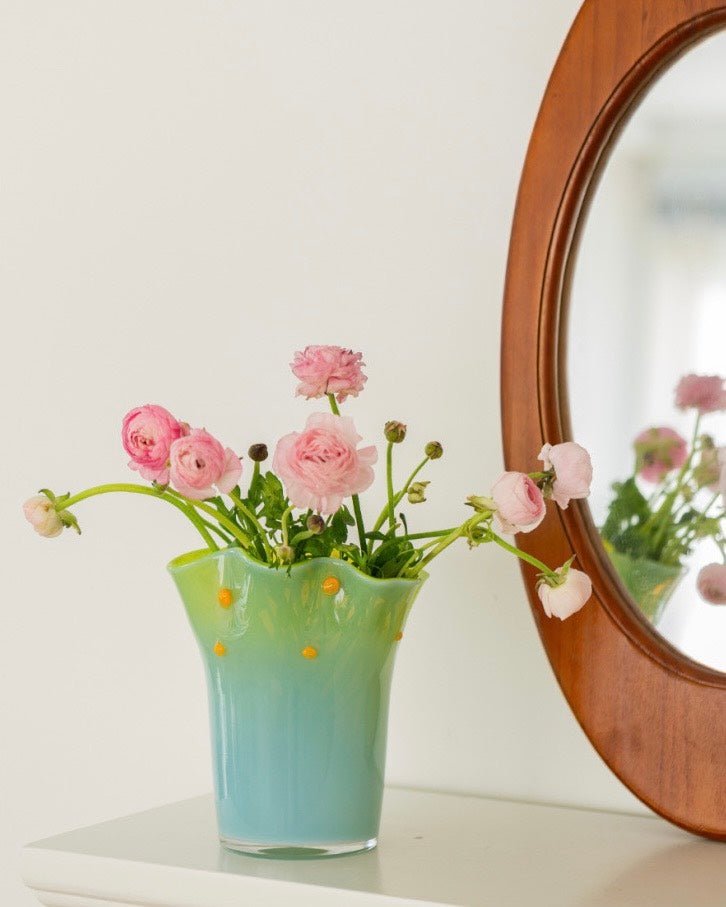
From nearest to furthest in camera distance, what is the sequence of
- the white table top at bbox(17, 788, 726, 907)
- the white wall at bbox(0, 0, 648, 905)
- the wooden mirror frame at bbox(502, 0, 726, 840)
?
the white table top at bbox(17, 788, 726, 907) → the wooden mirror frame at bbox(502, 0, 726, 840) → the white wall at bbox(0, 0, 648, 905)

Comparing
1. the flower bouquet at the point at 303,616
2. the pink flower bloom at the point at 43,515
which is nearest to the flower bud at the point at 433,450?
the flower bouquet at the point at 303,616

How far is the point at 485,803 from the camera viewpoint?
850mm

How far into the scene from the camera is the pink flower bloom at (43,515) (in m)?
0.70

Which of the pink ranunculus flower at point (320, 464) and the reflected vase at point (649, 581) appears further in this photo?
the reflected vase at point (649, 581)

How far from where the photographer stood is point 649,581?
763 mm

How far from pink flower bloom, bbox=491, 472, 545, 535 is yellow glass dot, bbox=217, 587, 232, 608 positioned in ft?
0.55

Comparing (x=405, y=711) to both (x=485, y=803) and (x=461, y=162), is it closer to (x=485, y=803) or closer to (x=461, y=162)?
(x=485, y=803)

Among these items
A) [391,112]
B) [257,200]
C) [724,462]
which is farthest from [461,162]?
[724,462]

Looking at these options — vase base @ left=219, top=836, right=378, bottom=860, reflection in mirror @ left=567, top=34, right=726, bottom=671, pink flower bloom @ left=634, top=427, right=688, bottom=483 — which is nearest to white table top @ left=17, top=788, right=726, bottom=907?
vase base @ left=219, top=836, right=378, bottom=860

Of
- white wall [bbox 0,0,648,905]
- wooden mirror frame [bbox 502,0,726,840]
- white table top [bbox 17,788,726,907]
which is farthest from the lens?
white wall [bbox 0,0,648,905]

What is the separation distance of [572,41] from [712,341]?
23cm

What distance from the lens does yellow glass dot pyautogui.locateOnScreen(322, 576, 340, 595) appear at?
0.69 m

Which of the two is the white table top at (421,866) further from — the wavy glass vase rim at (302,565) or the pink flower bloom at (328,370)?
the pink flower bloom at (328,370)

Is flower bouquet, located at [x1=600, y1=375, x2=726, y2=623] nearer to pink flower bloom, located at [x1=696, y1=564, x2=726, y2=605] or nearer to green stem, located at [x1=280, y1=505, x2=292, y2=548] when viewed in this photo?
pink flower bloom, located at [x1=696, y1=564, x2=726, y2=605]
